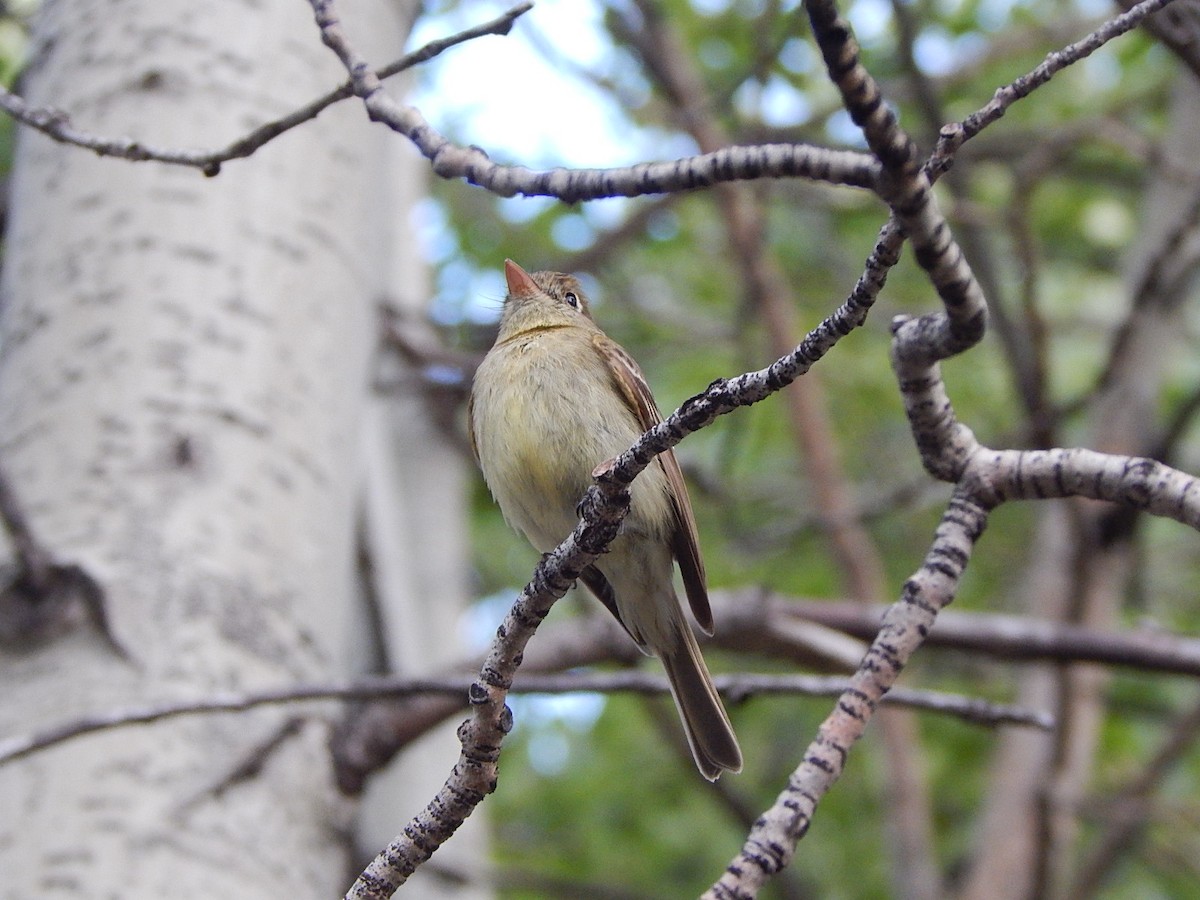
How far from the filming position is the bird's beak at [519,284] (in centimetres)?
443

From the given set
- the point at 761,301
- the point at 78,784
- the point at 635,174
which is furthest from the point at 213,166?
the point at 761,301

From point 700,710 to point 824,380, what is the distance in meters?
4.28

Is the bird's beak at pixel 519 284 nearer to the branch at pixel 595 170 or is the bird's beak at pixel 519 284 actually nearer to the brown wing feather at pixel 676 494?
the brown wing feather at pixel 676 494

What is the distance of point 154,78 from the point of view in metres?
3.56

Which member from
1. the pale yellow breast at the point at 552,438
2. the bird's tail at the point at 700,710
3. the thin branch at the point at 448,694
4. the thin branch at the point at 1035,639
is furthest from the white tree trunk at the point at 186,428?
the thin branch at the point at 1035,639

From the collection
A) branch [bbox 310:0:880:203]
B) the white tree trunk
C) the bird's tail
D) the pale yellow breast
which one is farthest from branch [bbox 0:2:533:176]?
the bird's tail

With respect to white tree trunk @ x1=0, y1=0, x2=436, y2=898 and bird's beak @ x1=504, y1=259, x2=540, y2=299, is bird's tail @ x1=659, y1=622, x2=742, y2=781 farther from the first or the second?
bird's beak @ x1=504, y1=259, x2=540, y2=299

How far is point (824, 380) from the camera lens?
7.62 metres

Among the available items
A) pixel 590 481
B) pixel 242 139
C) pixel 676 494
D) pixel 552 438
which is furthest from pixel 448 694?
pixel 242 139

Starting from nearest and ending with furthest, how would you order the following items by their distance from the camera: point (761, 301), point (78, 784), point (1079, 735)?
1. point (78, 784)
2. point (1079, 735)
3. point (761, 301)

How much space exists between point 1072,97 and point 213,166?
772 centimetres

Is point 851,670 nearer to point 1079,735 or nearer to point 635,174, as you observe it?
point 1079,735

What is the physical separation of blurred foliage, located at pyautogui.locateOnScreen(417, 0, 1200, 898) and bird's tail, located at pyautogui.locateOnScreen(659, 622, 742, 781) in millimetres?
2126

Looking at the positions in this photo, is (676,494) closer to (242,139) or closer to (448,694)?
(448,694)
